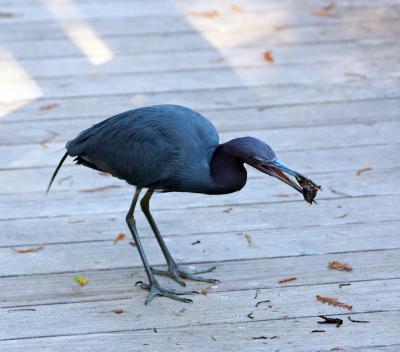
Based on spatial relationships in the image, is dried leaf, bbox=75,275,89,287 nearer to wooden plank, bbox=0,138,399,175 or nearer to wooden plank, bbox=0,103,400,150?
wooden plank, bbox=0,138,399,175

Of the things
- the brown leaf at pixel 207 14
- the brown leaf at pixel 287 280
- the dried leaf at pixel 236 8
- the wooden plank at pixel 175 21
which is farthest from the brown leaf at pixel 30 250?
the dried leaf at pixel 236 8

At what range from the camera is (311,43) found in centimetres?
564

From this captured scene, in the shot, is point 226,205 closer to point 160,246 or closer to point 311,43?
point 160,246

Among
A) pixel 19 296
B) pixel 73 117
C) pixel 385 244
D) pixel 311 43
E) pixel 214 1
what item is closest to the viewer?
pixel 19 296

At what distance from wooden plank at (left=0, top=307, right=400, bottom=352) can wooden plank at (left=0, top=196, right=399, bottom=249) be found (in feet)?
2.01

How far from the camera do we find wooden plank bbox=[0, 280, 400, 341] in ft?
9.92

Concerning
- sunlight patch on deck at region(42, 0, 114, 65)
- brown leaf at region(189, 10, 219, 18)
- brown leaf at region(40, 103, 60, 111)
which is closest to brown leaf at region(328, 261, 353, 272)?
brown leaf at region(40, 103, 60, 111)

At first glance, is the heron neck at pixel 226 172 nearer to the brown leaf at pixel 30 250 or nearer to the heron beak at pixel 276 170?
the heron beak at pixel 276 170

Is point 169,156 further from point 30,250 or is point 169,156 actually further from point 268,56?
point 268,56

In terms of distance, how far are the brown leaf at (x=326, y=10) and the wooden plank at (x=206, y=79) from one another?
0.89m

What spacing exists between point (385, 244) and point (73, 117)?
184 cm

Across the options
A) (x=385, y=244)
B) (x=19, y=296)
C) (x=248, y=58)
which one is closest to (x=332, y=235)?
(x=385, y=244)

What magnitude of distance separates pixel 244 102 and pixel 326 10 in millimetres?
1630

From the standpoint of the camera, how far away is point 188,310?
3.13m
